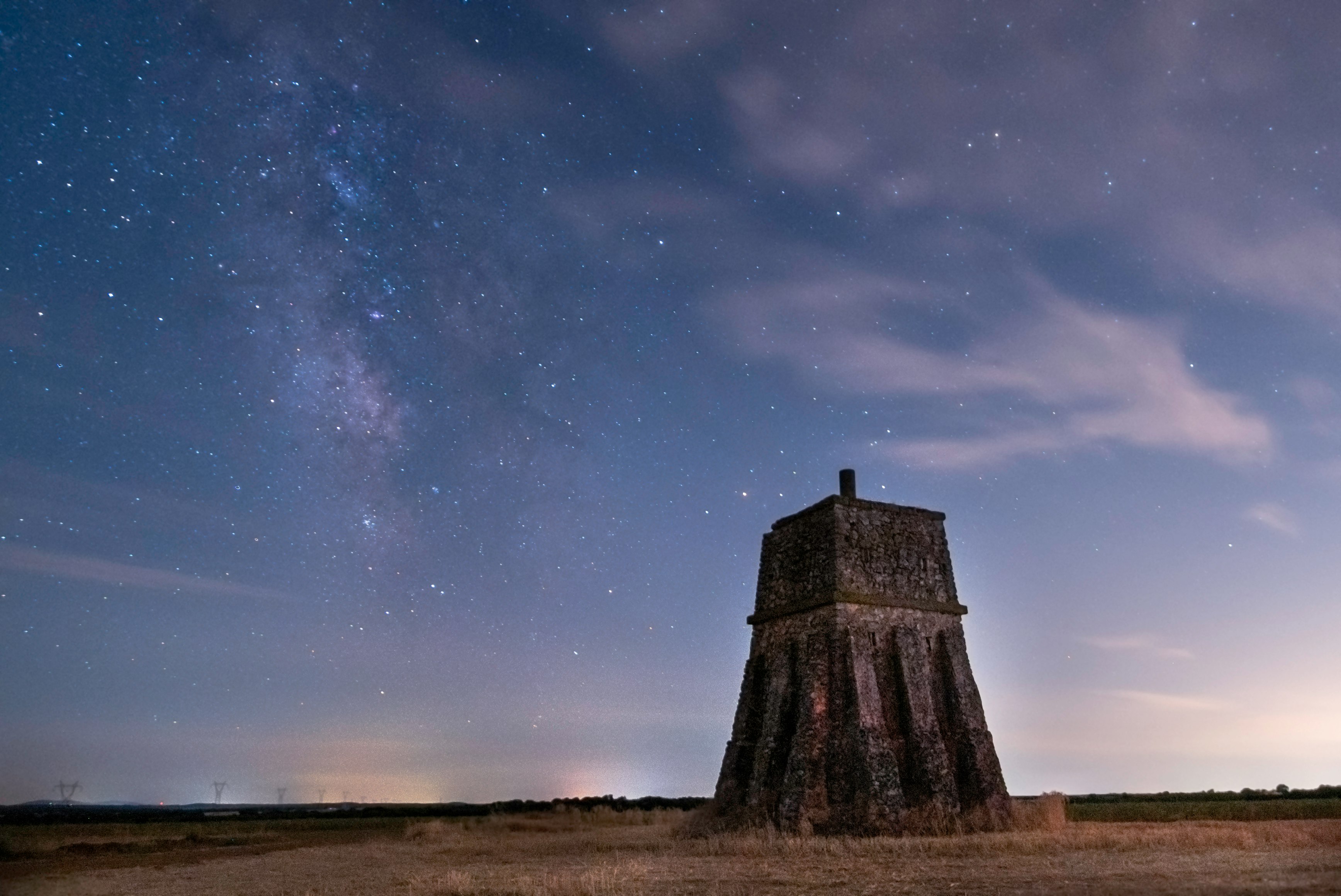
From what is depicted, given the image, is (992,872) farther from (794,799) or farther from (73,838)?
(73,838)

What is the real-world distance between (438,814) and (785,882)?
7703 centimetres

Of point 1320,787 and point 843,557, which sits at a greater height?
point 843,557

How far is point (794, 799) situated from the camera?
2158 cm

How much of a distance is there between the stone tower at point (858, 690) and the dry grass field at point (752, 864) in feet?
4.04

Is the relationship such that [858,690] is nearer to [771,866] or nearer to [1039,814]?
[1039,814]

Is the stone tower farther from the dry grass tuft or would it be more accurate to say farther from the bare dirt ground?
the bare dirt ground

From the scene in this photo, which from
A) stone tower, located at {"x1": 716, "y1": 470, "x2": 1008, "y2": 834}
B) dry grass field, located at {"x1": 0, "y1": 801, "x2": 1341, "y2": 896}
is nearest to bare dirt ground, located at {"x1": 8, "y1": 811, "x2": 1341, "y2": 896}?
dry grass field, located at {"x1": 0, "y1": 801, "x2": 1341, "y2": 896}

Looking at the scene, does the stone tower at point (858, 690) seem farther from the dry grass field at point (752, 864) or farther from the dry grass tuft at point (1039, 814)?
the dry grass field at point (752, 864)

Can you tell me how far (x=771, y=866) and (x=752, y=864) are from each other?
0.59 meters

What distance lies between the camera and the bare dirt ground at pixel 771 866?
1190cm

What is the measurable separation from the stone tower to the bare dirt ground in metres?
1.53

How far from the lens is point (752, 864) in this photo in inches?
637

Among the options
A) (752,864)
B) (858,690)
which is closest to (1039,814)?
(858,690)

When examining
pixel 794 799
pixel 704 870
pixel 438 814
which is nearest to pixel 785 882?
pixel 704 870
